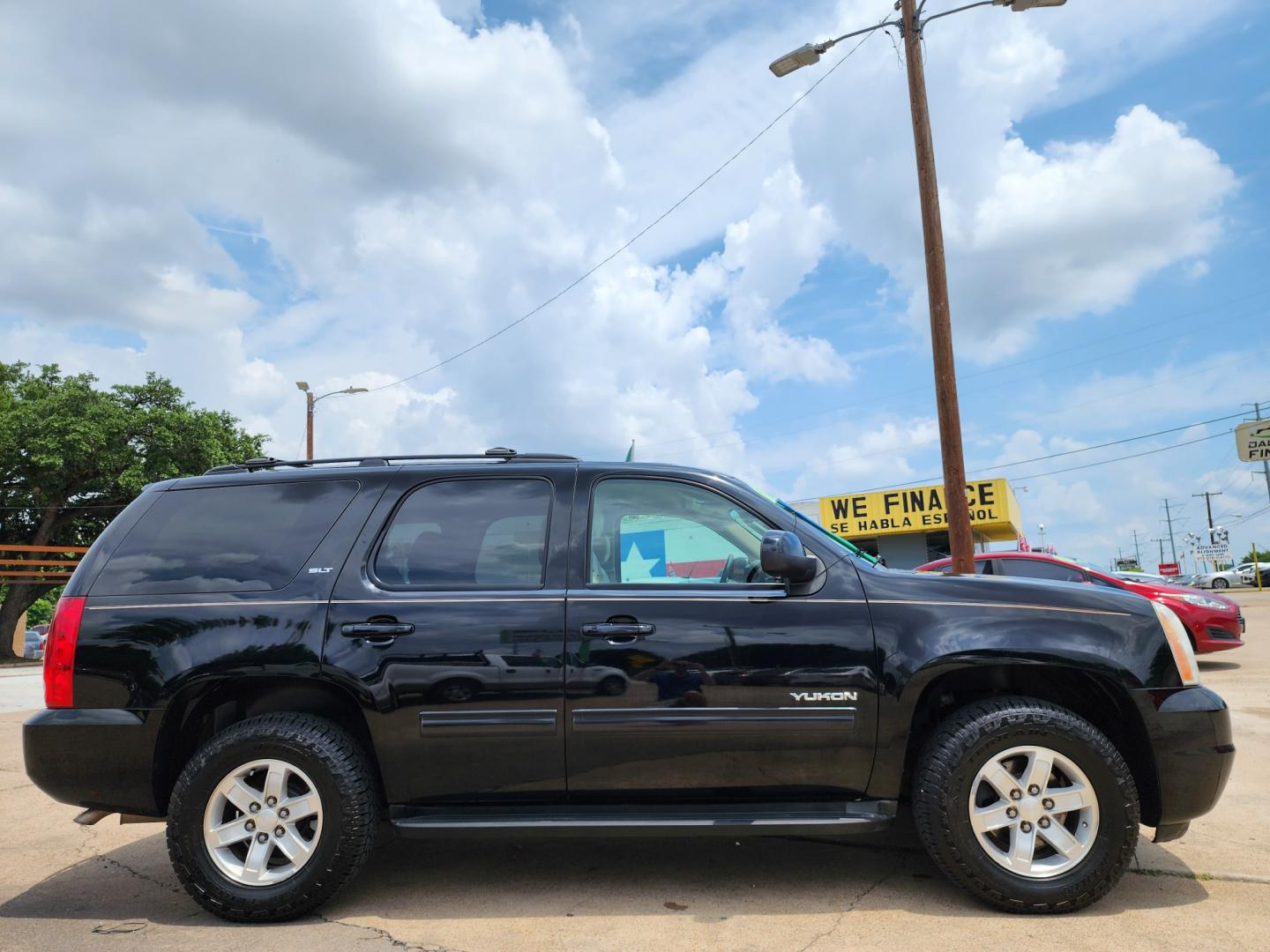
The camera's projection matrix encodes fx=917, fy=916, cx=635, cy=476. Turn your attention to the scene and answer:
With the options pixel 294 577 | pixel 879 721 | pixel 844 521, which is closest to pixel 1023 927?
pixel 879 721

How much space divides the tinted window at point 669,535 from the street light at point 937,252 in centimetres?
615

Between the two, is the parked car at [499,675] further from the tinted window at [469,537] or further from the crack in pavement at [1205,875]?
the crack in pavement at [1205,875]

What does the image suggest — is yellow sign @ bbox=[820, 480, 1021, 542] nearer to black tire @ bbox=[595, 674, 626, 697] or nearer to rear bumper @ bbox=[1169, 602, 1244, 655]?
rear bumper @ bbox=[1169, 602, 1244, 655]

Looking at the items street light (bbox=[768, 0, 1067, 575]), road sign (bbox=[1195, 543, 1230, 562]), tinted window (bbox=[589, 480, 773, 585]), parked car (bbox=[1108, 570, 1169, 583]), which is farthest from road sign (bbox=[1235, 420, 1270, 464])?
tinted window (bbox=[589, 480, 773, 585])

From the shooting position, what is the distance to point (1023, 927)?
3385 mm

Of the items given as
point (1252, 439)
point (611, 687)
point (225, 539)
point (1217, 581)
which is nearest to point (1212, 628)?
point (611, 687)

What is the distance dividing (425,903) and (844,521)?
100ft

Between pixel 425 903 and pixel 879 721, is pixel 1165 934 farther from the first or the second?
pixel 425 903

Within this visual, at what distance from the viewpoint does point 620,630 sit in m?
3.70

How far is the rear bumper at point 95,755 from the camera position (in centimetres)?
373

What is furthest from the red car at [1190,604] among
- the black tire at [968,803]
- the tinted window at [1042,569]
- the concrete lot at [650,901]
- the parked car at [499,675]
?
the parked car at [499,675]

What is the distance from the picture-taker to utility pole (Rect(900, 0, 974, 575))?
9.59 metres

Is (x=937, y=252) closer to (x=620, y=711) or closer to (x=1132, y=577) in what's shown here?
(x=1132, y=577)

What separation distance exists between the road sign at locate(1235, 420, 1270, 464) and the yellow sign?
22.9 metres
